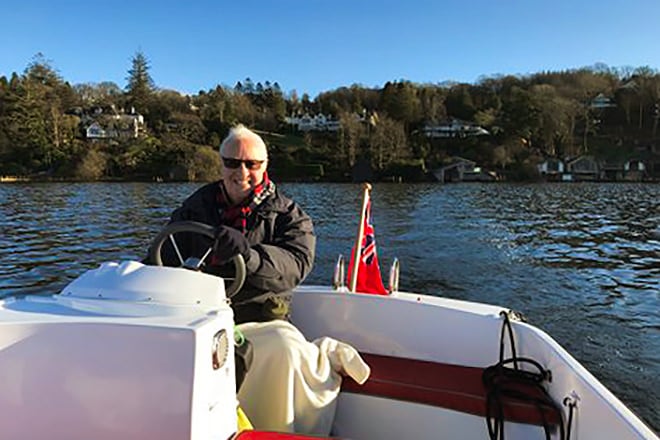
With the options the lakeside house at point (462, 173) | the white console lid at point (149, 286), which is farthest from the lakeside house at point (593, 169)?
the white console lid at point (149, 286)

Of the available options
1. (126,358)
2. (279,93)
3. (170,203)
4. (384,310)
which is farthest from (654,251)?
(279,93)

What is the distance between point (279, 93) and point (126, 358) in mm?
112136

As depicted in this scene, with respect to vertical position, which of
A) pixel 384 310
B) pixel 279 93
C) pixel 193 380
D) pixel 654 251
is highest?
pixel 279 93

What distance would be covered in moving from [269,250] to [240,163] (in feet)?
1.79

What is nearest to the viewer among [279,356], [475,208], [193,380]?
[193,380]

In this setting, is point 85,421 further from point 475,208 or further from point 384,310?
point 475,208

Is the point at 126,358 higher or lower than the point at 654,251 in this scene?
higher

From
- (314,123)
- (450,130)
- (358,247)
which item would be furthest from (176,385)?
(314,123)

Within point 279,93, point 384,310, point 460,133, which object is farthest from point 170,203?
point 279,93

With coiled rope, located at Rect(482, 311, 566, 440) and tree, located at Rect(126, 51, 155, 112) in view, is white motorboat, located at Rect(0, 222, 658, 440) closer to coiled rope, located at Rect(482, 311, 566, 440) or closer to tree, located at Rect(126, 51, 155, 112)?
coiled rope, located at Rect(482, 311, 566, 440)

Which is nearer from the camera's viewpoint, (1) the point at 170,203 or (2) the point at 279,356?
(2) the point at 279,356

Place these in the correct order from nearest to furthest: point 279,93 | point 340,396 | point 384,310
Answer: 1. point 340,396
2. point 384,310
3. point 279,93

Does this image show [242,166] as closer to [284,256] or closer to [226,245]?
[284,256]

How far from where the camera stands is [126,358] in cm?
154
